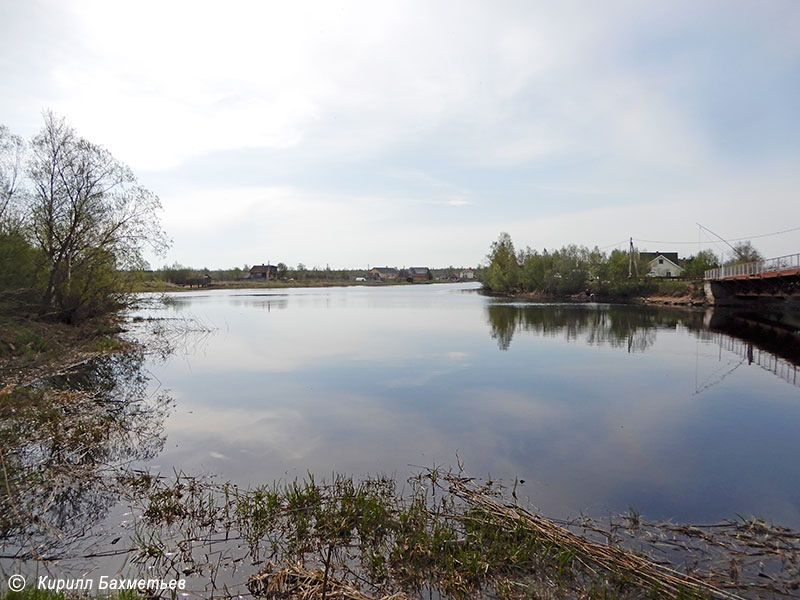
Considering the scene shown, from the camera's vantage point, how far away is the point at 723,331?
29.3m

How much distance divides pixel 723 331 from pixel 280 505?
31405mm

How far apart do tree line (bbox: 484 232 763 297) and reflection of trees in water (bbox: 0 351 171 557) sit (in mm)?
59389

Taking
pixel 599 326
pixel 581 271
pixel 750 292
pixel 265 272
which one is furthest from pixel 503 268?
pixel 265 272

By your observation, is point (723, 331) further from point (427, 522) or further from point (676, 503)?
point (427, 522)

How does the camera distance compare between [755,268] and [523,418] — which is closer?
[523,418]

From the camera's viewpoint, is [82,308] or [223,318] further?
[223,318]

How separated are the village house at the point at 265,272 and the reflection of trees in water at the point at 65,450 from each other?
404 feet

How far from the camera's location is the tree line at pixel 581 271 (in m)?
60.9

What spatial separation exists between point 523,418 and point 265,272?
13597 cm

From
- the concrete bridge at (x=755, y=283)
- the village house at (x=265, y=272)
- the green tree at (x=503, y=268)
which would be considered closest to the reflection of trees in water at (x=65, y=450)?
the concrete bridge at (x=755, y=283)

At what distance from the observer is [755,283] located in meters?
42.1

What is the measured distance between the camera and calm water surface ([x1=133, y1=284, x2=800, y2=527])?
780 cm

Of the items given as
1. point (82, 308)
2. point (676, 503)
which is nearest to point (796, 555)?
point (676, 503)

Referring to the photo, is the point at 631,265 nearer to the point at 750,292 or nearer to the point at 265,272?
the point at 750,292
